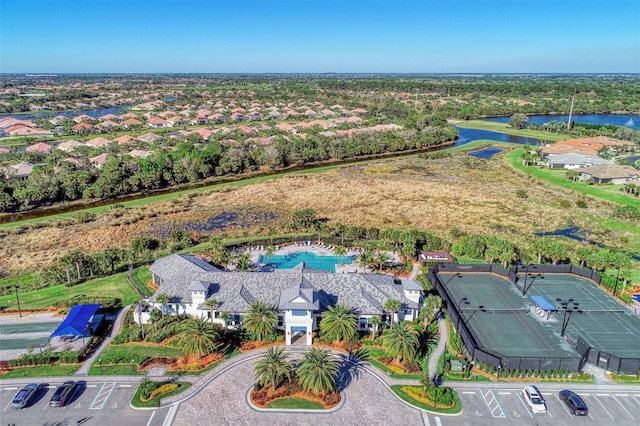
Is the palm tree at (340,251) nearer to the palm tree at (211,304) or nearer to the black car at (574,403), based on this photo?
the palm tree at (211,304)

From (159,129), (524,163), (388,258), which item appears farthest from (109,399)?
(159,129)

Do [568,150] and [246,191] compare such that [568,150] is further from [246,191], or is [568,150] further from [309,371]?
[309,371]

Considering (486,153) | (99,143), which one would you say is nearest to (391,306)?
(486,153)

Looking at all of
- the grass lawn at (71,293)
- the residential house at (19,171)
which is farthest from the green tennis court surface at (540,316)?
the residential house at (19,171)

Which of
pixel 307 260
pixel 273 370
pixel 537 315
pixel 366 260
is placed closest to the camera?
pixel 273 370

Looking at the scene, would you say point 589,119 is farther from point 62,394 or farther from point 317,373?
point 62,394
